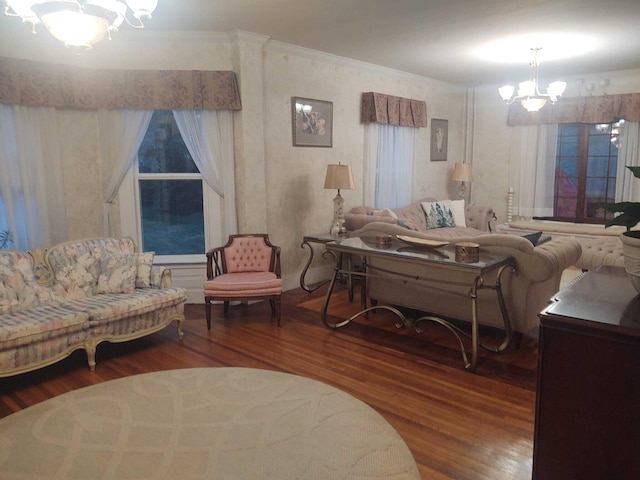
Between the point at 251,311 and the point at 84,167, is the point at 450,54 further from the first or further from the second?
the point at 84,167

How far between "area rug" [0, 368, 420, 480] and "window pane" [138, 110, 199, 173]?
2.39 meters

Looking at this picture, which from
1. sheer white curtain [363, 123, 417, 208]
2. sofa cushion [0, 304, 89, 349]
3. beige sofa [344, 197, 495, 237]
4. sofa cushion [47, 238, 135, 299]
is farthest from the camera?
sheer white curtain [363, 123, 417, 208]

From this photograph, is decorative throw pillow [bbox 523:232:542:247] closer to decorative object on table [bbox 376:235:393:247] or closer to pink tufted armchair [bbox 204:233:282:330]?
decorative object on table [bbox 376:235:393:247]

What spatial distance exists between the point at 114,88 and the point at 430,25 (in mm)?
2889

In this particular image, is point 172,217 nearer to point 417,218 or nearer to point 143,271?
point 143,271

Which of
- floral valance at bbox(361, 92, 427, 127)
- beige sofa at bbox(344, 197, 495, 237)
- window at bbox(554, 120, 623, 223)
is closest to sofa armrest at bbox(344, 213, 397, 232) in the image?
beige sofa at bbox(344, 197, 495, 237)

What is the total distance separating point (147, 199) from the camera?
4.88 m

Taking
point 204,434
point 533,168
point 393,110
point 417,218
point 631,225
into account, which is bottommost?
point 204,434

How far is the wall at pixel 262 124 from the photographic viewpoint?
173 inches

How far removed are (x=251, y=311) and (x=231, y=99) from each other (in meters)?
2.05

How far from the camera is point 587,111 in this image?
6770 millimetres

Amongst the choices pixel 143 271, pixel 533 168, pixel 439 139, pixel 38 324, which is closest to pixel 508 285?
pixel 143 271

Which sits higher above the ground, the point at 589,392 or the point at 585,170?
the point at 585,170

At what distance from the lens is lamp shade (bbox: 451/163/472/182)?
24.1ft
